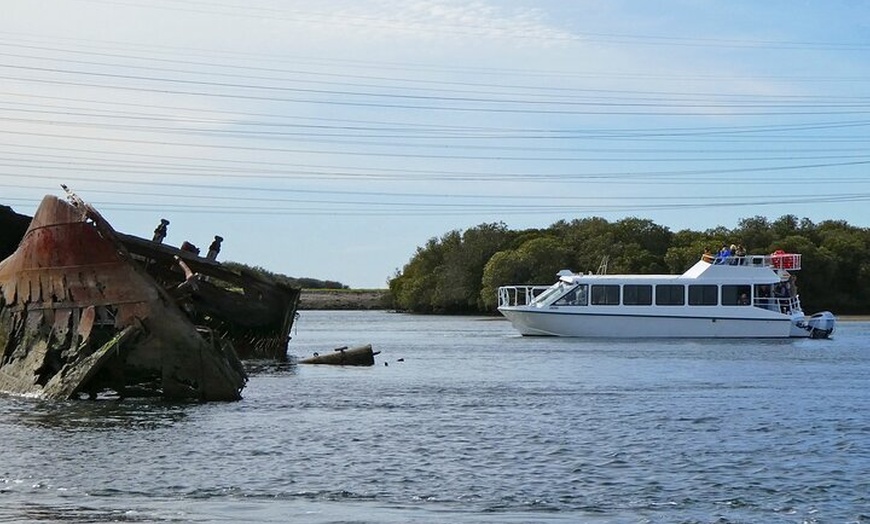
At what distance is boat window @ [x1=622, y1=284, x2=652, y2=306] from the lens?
65500 millimetres

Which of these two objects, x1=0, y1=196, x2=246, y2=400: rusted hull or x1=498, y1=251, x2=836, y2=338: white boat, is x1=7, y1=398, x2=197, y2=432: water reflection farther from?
x1=498, y1=251, x2=836, y2=338: white boat

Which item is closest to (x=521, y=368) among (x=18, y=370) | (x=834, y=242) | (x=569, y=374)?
(x=569, y=374)

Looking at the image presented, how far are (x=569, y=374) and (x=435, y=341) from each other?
1040 inches

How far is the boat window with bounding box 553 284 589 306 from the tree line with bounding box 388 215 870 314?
1273 inches

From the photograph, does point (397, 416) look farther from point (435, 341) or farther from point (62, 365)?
point (435, 341)

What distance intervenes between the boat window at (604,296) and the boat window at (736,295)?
488cm

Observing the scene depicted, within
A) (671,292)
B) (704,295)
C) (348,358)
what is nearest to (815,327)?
(704,295)

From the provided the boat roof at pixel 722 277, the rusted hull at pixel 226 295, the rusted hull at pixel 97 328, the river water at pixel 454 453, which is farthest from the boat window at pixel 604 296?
the rusted hull at pixel 97 328

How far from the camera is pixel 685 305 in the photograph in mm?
65125

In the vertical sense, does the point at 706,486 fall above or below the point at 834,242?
below

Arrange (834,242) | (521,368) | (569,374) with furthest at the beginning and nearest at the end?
(834,242)
(521,368)
(569,374)

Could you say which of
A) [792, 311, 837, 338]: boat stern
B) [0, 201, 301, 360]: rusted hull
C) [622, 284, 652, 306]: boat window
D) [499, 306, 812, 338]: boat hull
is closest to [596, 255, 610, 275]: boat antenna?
[622, 284, 652, 306]: boat window

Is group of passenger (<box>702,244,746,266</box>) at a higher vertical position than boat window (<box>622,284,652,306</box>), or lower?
higher

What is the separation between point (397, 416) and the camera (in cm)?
2769
